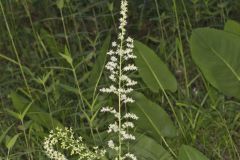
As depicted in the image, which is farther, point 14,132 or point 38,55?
point 38,55

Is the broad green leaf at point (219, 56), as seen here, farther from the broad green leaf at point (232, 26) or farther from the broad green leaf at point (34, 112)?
the broad green leaf at point (34, 112)

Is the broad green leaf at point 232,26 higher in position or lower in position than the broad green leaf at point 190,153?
higher

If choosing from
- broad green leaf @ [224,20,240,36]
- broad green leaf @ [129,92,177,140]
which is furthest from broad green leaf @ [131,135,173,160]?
broad green leaf @ [224,20,240,36]

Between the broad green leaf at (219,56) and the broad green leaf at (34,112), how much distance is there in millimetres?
533

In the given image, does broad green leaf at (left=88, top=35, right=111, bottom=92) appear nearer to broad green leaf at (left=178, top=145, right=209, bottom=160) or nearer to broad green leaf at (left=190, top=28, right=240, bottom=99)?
broad green leaf at (left=190, top=28, right=240, bottom=99)

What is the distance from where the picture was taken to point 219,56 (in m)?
2.07

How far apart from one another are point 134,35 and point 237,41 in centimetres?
132

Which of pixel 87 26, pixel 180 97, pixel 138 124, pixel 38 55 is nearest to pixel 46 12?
pixel 87 26

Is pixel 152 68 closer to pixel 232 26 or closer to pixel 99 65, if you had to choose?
pixel 99 65

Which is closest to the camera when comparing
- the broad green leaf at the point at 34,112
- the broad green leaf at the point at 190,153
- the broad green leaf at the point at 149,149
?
the broad green leaf at the point at 190,153

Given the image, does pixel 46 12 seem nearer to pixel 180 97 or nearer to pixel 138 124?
pixel 180 97

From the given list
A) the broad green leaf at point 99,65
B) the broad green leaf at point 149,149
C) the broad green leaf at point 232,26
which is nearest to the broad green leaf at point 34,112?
the broad green leaf at point 99,65

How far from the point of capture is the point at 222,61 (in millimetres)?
2078

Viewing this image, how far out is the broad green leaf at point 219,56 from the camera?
6.70ft
